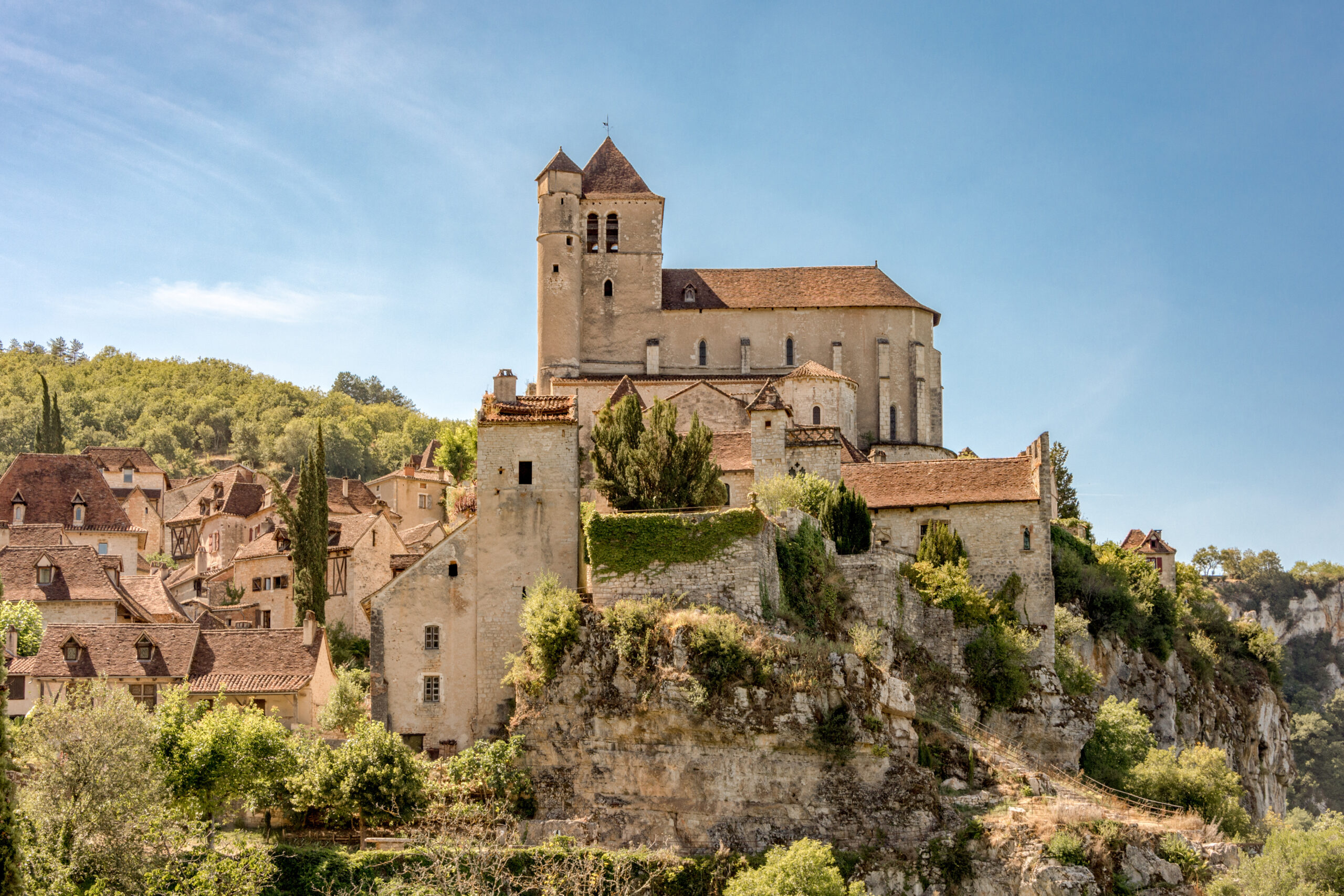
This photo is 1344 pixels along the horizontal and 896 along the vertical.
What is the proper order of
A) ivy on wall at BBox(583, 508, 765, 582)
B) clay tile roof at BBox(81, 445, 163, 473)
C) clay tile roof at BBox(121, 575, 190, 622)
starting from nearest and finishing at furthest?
1. ivy on wall at BBox(583, 508, 765, 582)
2. clay tile roof at BBox(121, 575, 190, 622)
3. clay tile roof at BBox(81, 445, 163, 473)

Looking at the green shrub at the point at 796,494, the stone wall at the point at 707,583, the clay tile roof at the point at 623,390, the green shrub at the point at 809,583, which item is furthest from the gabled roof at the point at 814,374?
the stone wall at the point at 707,583

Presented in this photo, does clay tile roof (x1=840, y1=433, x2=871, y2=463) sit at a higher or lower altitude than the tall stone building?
lower

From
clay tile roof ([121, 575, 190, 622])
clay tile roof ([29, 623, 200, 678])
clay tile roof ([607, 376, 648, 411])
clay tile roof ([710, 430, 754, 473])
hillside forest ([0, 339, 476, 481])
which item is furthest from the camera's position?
hillside forest ([0, 339, 476, 481])

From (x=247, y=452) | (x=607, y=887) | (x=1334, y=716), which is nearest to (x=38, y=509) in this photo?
(x=607, y=887)

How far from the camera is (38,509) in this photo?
196 feet

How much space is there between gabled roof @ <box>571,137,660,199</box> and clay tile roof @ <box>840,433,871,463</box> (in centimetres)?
2120

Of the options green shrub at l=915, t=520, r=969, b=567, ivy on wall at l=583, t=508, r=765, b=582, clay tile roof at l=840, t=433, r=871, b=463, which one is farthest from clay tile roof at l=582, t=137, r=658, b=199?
ivy on wall at l=583, t=508, r=765, b=582

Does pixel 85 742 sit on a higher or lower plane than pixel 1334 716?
higher

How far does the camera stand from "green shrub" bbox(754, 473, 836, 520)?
4500 cm

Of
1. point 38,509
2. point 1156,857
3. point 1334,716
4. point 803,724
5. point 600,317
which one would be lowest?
point 1334,716

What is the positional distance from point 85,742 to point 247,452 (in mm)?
98450

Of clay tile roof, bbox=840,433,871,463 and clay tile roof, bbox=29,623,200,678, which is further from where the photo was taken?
clay tile roof, bbox=840,433,871,463

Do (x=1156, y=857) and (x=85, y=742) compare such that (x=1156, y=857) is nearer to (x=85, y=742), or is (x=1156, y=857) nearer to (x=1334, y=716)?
(x=85, y=742)

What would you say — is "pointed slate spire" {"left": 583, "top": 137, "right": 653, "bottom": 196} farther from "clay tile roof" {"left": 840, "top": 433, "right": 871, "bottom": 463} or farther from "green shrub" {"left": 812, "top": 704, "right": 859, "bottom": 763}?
"green shrub" {"left": 812, "top": 704, "right": 859, "bottom": 763}
